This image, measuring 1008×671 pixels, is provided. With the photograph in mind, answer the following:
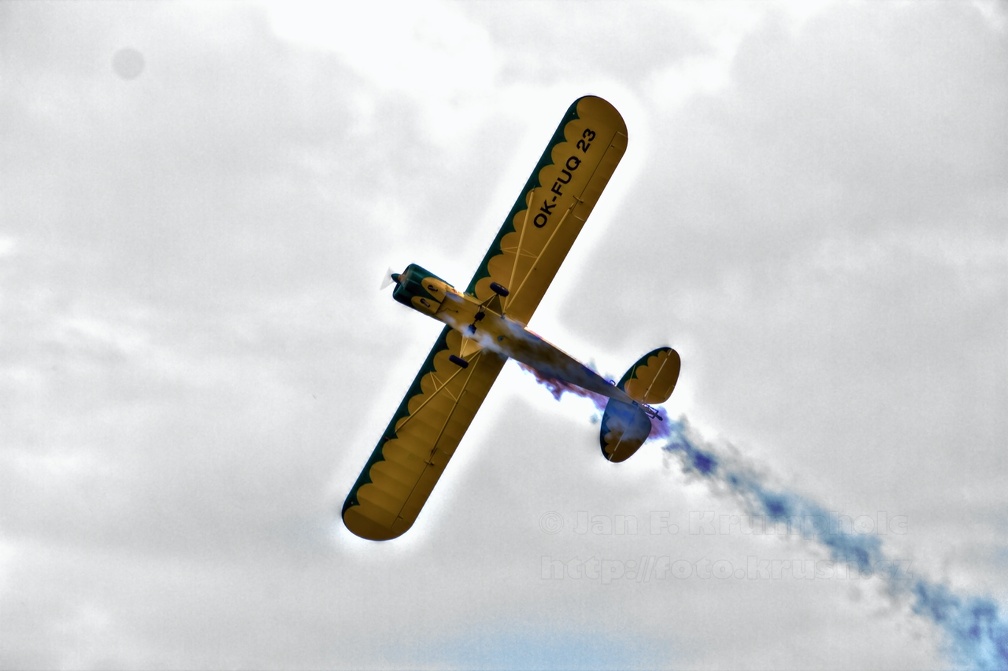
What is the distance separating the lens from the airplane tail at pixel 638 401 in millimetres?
36781

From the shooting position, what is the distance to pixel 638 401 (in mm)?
37062

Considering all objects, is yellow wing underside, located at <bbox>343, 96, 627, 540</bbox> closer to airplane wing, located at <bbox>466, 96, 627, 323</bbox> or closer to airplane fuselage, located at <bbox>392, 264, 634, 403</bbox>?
airplane wing, located at <bbox>466, 96, 627, 323</bbox>

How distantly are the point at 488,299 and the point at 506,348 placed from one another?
1.55m

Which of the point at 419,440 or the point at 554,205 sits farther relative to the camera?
the point at 419,440

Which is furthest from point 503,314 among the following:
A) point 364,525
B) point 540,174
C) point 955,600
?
point 955,600

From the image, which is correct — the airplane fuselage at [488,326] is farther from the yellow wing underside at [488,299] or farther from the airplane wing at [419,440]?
the airplane wing at [419,440]

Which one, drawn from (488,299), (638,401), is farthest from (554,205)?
(638,401)

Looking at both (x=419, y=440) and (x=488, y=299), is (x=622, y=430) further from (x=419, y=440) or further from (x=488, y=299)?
(x=419, y=440)

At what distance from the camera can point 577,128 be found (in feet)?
119

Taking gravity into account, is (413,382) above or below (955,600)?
below

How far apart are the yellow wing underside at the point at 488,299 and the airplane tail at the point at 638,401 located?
354 centimetres

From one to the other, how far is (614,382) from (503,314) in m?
3.78

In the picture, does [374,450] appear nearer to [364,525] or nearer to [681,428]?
[364,525]

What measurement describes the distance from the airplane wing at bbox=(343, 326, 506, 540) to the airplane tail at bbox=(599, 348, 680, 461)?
A: 3.70 meters
